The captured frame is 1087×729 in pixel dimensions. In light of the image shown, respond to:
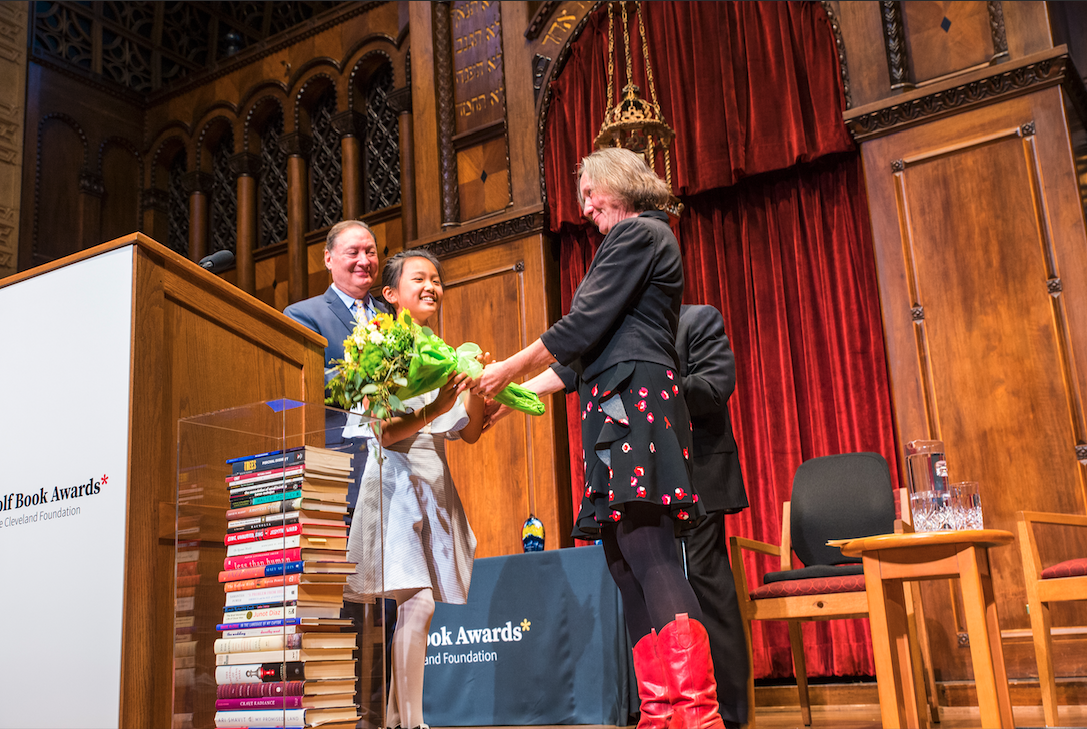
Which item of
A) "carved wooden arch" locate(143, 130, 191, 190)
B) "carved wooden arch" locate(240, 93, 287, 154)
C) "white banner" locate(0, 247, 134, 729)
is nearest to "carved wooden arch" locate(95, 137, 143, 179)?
"carved wooden arch" locate(143, 130, 191, 190)

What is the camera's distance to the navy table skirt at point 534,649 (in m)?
3.15

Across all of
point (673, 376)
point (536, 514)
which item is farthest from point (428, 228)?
point (673, 376)

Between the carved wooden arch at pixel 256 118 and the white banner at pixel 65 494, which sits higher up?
the carved wooden arch at pixel 256 118

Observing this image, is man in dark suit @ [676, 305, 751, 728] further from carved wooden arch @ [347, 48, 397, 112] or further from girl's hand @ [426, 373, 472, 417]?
carved wooden arch @ [347, 48, 397, 112]

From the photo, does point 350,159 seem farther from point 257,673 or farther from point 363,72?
point 257,673

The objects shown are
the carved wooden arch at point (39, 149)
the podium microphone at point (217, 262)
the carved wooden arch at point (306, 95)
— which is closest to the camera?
the podium microphone at point (217, 262)

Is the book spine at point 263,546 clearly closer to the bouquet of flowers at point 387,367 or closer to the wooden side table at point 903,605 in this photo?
the bouquet of flowers at point 387,367

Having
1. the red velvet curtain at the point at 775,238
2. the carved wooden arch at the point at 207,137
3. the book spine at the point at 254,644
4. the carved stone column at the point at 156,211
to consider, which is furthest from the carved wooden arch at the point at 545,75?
the book spine at the point at 254,644

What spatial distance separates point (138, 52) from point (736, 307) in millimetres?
5274

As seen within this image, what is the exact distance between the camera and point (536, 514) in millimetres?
4680

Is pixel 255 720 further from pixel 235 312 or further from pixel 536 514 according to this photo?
pixel 536 514

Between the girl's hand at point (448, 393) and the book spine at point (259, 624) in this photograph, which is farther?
the girl's hand at point (448, 393)

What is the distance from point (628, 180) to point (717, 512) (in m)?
1.12

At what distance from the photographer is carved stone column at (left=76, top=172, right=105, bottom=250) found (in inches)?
263
